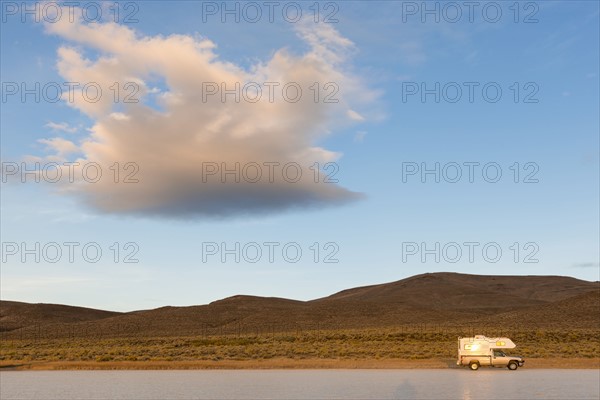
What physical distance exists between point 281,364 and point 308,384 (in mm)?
17628

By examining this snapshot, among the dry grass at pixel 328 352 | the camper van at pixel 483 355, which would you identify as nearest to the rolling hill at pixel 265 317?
the dry grass at pixel 328 352

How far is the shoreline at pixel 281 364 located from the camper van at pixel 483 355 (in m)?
1.98

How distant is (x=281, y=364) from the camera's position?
55.8 metres

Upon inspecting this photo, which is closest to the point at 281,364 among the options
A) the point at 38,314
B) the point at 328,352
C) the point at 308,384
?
the point at 328,352

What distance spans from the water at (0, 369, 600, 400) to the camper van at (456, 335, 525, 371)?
1.41 m

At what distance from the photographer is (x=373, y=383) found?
128 feet

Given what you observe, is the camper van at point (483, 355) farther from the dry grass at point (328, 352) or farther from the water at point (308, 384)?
the dry grass at point (328, 352)

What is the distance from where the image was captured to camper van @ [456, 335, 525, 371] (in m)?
49.6

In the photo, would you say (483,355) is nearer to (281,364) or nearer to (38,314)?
(281,364)

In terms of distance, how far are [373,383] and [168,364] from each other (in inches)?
922

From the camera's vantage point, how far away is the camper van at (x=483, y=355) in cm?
Answer: 4962

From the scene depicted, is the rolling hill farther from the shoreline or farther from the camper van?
the camper van

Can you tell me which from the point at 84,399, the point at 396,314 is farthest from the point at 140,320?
the point at 84,399

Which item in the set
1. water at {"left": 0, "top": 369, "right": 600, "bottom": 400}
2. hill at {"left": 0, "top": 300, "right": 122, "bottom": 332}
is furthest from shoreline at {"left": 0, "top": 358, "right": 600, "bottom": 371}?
hill at {"left": 0, "top": 300, "right": 122, "bottom": 332}
